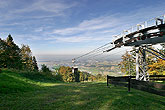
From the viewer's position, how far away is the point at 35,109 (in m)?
4.98

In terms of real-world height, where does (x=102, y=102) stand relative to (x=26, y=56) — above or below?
below

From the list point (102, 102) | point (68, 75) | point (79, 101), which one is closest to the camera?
point (102, 102)

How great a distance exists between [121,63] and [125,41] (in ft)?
108

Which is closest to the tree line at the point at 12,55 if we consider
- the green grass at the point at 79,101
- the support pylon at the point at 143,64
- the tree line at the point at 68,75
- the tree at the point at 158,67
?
the tree line at the point at 68,75

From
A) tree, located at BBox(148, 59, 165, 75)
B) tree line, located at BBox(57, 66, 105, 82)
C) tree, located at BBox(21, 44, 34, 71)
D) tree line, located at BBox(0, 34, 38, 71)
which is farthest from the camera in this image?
tree, located at BBox(21, 44, 34, 71)

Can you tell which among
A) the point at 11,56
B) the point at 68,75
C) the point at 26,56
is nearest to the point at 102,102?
the point at 11,56

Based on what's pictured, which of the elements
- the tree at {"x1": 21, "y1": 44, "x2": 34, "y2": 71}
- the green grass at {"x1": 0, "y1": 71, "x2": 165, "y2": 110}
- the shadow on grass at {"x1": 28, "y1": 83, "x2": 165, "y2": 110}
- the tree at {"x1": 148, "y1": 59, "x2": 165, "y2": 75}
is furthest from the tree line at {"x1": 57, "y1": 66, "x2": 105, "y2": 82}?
the shadow on grass at {"x1": 28, "y1": 83, "x2": 165, "y2": 110}

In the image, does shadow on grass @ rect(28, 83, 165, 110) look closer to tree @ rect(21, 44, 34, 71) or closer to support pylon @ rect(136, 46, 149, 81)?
support pylon @ rect(136, 46, 149, 81)

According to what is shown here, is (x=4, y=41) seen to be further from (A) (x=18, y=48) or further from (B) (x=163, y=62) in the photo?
(B) (x=163, y=62)

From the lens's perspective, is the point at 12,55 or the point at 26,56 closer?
the point at 12,55

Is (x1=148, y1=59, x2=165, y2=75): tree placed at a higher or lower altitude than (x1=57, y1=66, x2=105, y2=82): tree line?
higher

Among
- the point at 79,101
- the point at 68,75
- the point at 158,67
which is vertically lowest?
the point at 68,75

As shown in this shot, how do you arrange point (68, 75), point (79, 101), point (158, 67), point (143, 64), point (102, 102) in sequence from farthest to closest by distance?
point (68, 75) < point (158, 67) < point (143, 64) < point (79, 101) < point (102, 102)

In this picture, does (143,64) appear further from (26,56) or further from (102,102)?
(26,56)
